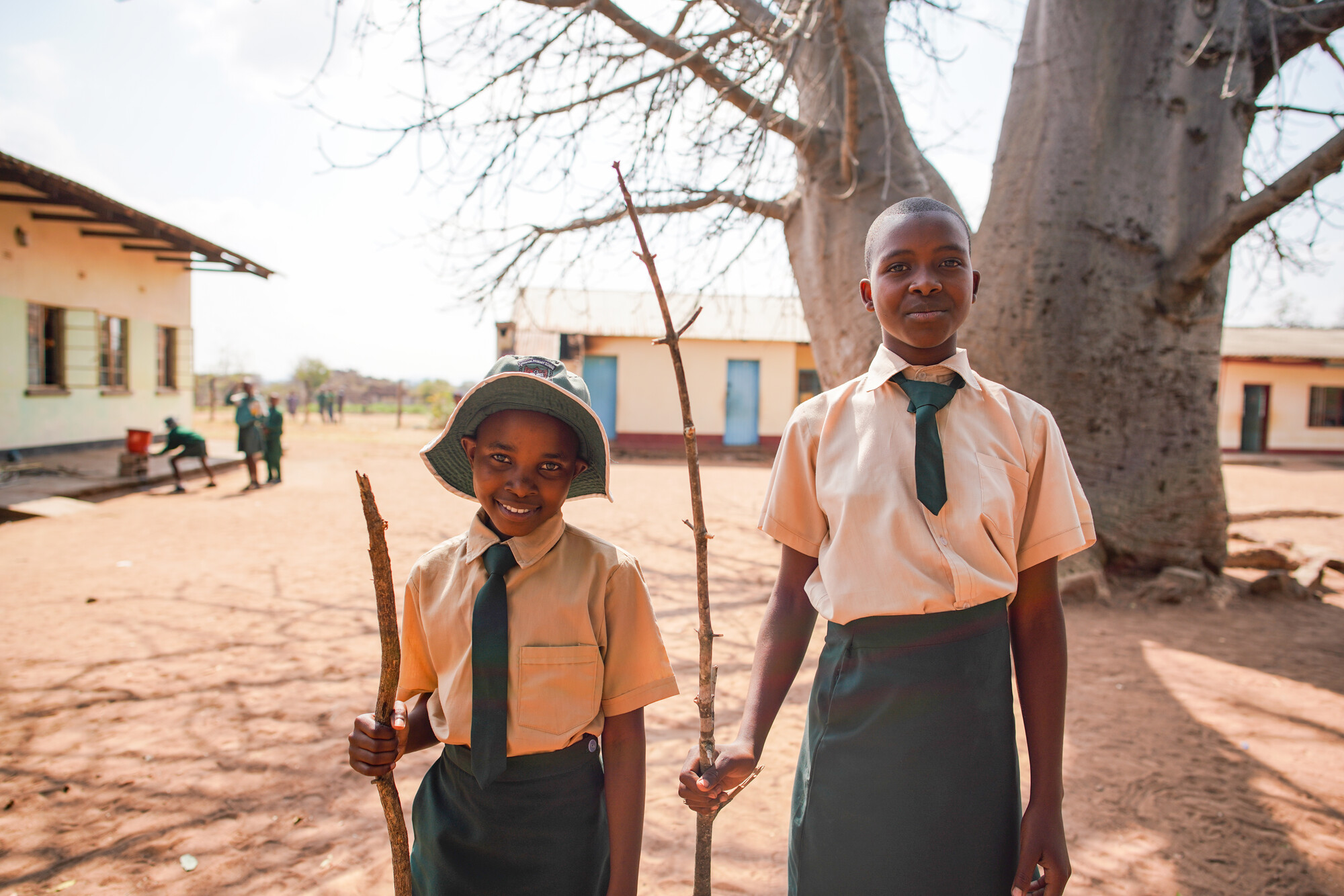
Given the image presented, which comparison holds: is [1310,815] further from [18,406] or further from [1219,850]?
[18,406]

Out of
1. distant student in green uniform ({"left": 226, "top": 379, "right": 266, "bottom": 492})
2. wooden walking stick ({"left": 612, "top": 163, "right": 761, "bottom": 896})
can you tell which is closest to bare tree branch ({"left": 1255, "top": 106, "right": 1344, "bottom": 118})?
wooden walking stick ({"left": 612, "top": 163, "right": 761, "bottom": 896})

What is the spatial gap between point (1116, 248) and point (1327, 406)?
21145 mm

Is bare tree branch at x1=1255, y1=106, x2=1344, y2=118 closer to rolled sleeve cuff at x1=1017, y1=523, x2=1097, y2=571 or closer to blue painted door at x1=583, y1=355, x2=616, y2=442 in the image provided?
rolled sleeve cuff at x1=1017, y1=523, x2=1097, y2=571

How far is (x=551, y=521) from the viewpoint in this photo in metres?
1.28

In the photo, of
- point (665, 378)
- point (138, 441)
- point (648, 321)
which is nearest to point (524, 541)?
point (138, 441)

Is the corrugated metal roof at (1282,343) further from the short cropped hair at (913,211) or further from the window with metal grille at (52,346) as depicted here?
the window with metal grille at (52,346)

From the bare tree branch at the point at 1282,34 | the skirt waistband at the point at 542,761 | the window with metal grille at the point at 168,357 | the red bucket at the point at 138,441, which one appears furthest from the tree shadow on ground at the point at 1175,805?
the window with metal grille at the point at 168,357

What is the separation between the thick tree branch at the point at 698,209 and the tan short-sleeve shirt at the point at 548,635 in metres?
4.11

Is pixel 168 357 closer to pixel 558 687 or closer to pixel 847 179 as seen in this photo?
pixel 847 179

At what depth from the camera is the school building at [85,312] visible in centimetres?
1048

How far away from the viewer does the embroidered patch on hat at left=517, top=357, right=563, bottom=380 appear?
4.21ft

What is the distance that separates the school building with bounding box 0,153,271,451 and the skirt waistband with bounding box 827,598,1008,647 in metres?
11.6

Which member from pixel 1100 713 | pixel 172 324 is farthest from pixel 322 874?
pixel 172 324

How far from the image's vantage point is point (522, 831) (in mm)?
1194
